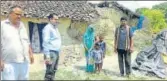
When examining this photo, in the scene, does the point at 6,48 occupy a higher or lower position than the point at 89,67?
higher

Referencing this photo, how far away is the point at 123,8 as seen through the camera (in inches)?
1040

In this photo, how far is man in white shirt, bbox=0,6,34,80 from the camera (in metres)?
7.05

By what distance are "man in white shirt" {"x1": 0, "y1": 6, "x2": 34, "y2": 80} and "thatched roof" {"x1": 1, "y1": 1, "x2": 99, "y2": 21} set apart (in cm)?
943

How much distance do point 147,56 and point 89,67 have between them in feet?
5.05

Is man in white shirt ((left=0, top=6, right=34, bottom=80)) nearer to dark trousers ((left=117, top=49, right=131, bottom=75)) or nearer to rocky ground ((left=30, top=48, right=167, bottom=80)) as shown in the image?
rocky ground ((left=30, top=48, right=167, bottom=80))

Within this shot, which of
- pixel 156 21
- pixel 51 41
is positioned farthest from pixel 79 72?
pixel 156 21

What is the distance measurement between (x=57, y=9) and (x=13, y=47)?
10.7 meters

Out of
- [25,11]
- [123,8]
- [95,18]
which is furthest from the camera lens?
[123,8]

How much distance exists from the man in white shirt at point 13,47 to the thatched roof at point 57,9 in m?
9.43

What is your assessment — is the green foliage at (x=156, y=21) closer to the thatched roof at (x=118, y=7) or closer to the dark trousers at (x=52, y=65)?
the thatched roof at (x=118, y=7)

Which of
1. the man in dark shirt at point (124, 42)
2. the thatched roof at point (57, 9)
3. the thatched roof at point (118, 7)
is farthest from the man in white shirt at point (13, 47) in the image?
the thatched roof at point (118, 7)

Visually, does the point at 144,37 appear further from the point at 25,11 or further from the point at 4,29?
the point at 4,29

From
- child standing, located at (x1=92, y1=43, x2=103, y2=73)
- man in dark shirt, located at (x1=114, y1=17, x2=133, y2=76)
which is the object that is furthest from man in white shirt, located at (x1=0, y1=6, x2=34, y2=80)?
child standing, located at (x1=92, y1=43, x2=103, y2=73)

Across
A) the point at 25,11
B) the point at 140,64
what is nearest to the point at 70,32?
the point at 25,11
